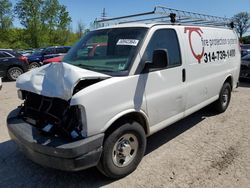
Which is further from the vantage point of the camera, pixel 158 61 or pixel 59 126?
pixel 158 61

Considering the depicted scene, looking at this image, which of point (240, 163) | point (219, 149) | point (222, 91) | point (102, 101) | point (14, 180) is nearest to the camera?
point (102, 101)

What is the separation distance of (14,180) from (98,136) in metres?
1.50

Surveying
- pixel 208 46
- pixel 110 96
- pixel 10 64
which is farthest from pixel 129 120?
pixel 10 64

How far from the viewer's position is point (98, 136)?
3.15m

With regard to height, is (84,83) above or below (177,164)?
above

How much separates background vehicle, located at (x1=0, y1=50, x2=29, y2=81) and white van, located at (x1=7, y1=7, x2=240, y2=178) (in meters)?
10.1

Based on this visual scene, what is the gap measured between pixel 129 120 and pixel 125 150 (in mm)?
416

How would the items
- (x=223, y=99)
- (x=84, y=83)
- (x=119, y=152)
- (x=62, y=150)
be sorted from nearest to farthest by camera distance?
(x=62, y=150), (x=84, y=83), (x=119, y=152), (x=223, y=99)

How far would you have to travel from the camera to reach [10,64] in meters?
13.4

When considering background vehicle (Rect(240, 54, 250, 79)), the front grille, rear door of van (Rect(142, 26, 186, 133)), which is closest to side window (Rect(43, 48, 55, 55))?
background vehicle (Rect(240, 54, 250, 79))

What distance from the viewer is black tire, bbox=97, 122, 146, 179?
336cm

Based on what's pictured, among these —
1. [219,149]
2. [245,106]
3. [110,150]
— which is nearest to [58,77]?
[110,150]

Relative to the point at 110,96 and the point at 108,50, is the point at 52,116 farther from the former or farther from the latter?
the point at 108,50

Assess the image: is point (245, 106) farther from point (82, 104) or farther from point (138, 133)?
point (82, 104)
